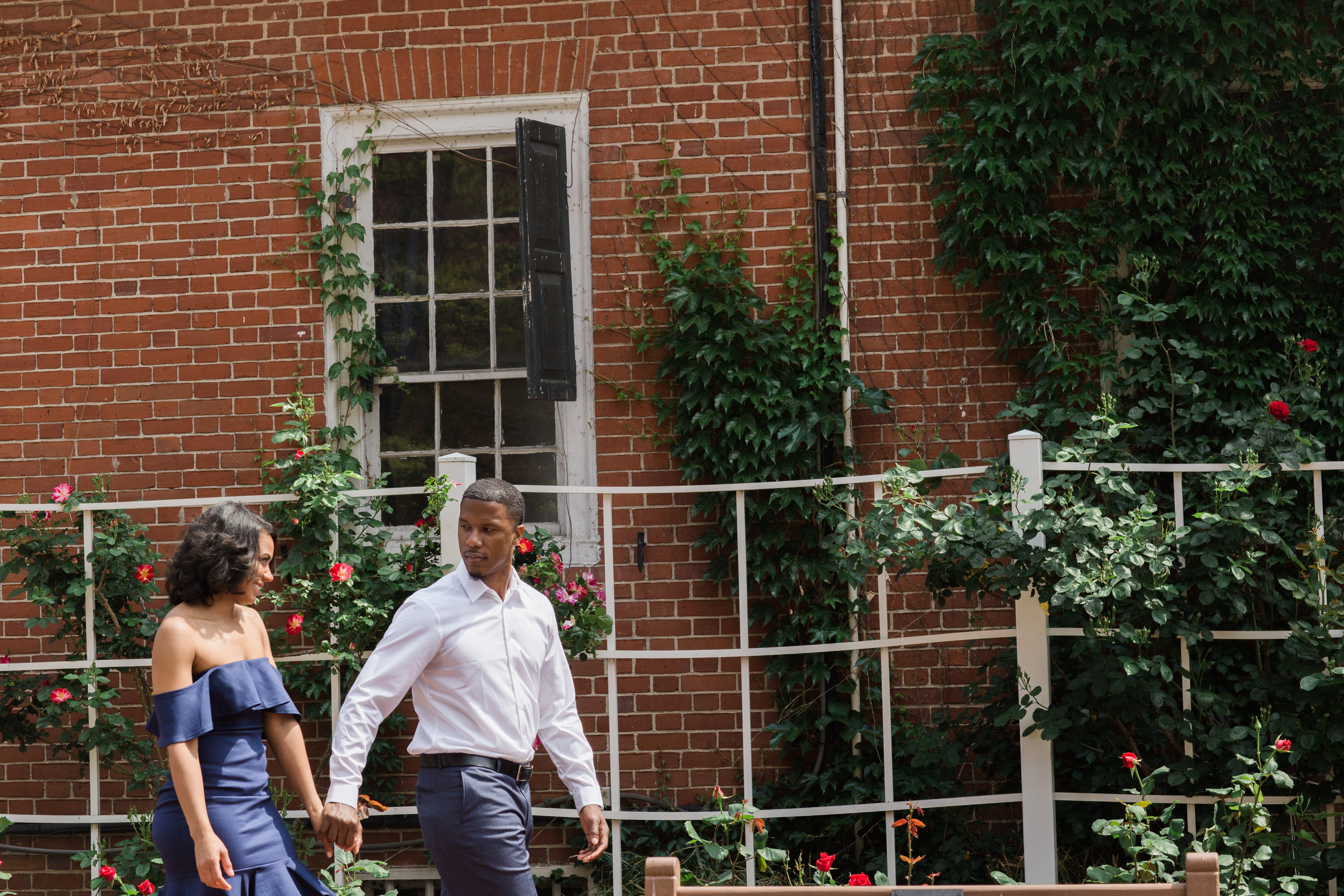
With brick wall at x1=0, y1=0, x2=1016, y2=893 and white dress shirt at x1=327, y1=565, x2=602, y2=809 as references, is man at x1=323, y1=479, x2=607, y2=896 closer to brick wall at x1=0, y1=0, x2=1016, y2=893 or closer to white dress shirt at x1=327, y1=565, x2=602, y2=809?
white dress shirt at x1=327, y1=565, x2=602, y2=809

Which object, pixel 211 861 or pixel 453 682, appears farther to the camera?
pixel 453 682

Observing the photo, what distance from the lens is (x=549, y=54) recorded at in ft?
17.4

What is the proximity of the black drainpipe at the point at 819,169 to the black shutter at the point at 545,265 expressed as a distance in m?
1.14

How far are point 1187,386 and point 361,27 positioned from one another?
411 cm

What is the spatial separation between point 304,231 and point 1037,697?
385 cm

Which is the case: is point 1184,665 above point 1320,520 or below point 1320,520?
below

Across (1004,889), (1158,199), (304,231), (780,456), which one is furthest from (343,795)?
(1158,199)

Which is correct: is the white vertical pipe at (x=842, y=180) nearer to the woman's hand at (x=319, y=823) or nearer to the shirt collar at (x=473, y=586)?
the shirt collar at (x=473, y=586)

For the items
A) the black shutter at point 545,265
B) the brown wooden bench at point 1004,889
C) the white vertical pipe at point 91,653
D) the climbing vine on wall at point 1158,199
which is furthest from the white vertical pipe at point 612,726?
the brown wooden bench at point 1004,889

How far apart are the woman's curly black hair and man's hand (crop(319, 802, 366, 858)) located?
613mm

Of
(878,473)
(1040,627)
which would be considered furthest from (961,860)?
(878,473)

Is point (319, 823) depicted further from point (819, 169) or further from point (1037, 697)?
Result: point (819, 169)

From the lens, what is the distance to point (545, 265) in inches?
197

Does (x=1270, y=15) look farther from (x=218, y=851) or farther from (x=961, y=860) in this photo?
(x=218, y=851)
